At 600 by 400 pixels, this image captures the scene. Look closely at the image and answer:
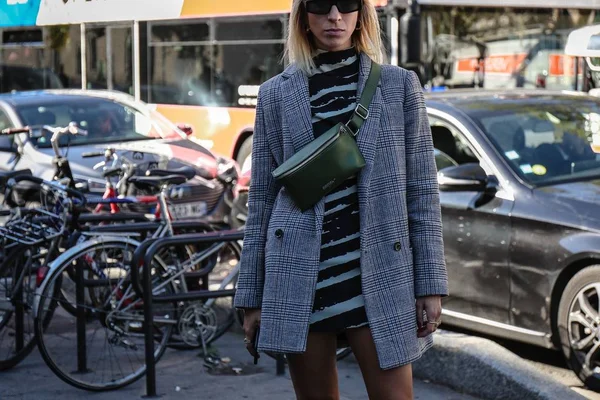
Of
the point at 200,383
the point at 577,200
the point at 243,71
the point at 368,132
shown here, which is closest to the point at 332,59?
the point at 368,132

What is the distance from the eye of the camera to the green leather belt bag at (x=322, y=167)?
3.42 meters

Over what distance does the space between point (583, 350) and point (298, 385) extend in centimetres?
327

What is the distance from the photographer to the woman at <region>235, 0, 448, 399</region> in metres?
3.44

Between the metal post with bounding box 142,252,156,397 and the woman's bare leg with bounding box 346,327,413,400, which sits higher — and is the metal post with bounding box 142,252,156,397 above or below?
below

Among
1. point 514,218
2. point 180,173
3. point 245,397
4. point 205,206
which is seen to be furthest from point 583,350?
point 205,206

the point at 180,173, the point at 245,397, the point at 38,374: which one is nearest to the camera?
the point at 245,397

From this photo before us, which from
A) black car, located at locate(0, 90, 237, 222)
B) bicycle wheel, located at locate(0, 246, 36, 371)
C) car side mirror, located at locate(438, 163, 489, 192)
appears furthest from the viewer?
black car, located at locate(0, 90, 237, 222)

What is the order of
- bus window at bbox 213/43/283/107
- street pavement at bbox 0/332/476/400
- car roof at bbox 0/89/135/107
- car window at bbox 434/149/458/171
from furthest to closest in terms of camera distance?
bus window at bbox 213/43/283/107
car roof at bbox 0/89/135/107
car window at bbox 434/149/458/171
street pavement at bbox 0/332/476/400

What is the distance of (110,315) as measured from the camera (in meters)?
6.45

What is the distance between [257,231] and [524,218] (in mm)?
3551

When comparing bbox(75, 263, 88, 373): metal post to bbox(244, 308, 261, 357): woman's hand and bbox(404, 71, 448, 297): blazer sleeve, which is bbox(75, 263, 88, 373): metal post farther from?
bbox(404, 71, 448, 297): blazer sleeve

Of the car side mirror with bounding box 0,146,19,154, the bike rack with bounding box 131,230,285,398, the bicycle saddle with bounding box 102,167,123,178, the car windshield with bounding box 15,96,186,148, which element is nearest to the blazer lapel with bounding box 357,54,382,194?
the bike rack with bounding box 131,230,285,398

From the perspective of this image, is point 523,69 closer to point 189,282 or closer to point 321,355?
point 189,282

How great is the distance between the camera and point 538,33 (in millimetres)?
14398
